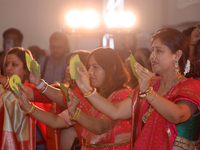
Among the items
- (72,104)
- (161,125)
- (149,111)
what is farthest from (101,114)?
(161,125)

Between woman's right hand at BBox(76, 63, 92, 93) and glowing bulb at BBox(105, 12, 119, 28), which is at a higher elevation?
glowing bulb at BBox(105, 12, 119, 28)

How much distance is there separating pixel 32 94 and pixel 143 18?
12.6ft

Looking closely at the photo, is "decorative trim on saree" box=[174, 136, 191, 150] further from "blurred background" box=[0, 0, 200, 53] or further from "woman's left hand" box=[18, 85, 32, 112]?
"blurred background" box=[0, 0, 200, 53]

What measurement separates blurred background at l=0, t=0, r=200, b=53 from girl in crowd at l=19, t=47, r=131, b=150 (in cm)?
261

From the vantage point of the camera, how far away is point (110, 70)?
1.86m

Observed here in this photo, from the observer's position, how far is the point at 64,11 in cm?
505

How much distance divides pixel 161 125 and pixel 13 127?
1319 millimetres

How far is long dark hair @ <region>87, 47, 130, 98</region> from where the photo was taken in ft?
6.06

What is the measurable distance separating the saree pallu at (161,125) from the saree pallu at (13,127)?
1.03 m

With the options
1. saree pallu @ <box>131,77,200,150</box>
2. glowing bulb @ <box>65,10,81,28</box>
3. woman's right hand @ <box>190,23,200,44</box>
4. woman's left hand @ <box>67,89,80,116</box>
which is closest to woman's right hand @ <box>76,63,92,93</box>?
woman's left hand @ <box>67,89,80,116</box>

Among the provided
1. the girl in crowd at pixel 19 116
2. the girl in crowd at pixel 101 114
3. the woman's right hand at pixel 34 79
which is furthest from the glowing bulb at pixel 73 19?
the girl in crowd at pixel 101 114

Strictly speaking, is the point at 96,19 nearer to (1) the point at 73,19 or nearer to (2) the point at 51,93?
(1) the point at 73,19

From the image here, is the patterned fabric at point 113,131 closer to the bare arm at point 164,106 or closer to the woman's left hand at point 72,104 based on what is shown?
the woman's left hand at point 72,104

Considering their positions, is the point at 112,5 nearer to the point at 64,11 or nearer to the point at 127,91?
the point at 64,11
